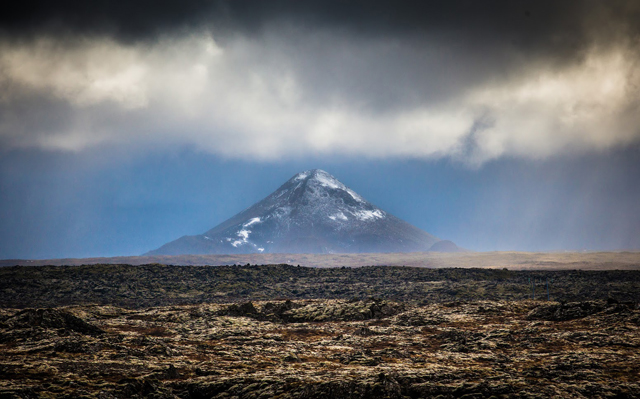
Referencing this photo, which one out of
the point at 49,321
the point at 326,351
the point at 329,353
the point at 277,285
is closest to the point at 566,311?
the point at 326,351

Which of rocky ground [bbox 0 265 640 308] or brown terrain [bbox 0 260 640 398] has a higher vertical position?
brown terrain [bbox 0 260 640 398]

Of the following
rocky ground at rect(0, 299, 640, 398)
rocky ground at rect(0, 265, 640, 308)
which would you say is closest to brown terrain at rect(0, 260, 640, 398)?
rocky ground at rect(0, 299, 640, 398)

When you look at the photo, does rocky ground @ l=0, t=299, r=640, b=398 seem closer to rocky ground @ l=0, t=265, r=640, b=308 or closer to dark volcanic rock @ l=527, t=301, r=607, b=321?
dark volcanic rock @ l=527, t=301, r=607, b=321

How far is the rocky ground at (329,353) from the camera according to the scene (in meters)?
20.3

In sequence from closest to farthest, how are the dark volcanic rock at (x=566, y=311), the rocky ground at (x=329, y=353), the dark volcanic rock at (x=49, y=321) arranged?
1. the rocky ground at (x=329, y=353)
2. the dark volcanic rock at (x=49, y=321)
3. the dark volcanic rock at (x=566, y=311)

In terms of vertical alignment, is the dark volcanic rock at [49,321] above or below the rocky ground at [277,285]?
above

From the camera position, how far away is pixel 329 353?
1348 inches

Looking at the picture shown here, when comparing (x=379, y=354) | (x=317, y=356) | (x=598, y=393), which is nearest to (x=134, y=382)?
(x=317, y=356)

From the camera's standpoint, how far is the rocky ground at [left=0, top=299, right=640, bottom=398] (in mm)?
20266

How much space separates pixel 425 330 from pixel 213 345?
21.8m

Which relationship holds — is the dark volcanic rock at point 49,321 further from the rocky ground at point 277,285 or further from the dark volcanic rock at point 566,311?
the rocky ground at point 277,285

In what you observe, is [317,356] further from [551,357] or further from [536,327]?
[536,327]

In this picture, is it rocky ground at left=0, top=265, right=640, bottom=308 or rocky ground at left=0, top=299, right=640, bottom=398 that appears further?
rocky ground at left=0, top=265, right=640, bottom=308

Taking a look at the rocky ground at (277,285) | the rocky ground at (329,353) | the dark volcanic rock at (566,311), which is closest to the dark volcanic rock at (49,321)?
the rocky ground at (329,353)
